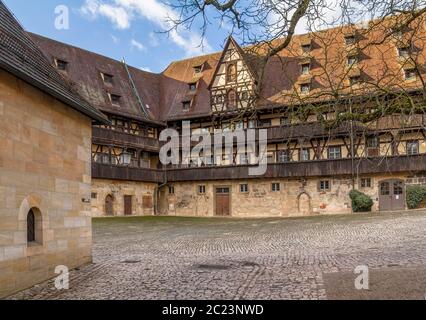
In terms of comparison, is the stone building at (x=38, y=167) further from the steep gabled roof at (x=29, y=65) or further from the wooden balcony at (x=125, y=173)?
the wooden balcony at (x=125, y=173)

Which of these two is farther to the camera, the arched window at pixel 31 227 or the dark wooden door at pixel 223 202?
the dark wooden door at pixel 223 202

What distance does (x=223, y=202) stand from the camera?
3697 cm

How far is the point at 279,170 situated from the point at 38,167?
86.4 feet

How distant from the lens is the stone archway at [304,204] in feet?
111

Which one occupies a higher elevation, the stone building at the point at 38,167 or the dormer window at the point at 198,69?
the dormer window at the point at 198,69

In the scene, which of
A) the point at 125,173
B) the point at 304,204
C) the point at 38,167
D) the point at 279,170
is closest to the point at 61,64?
the point at 125,173

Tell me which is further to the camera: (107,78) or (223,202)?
(107,78)

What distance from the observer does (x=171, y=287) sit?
349 inches

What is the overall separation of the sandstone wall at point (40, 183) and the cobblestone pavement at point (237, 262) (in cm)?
49

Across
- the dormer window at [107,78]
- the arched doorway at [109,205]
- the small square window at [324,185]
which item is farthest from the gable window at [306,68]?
the arched doorway at [109,205]

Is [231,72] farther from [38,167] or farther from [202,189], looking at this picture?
[38,167]

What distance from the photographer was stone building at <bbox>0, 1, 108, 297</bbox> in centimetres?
806

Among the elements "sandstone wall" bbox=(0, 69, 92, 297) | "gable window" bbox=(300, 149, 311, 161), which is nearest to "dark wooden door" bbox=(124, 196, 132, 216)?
"gable window" bbox=(300, 149, 311, 161)

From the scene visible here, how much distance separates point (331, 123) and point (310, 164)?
25.3 meters
